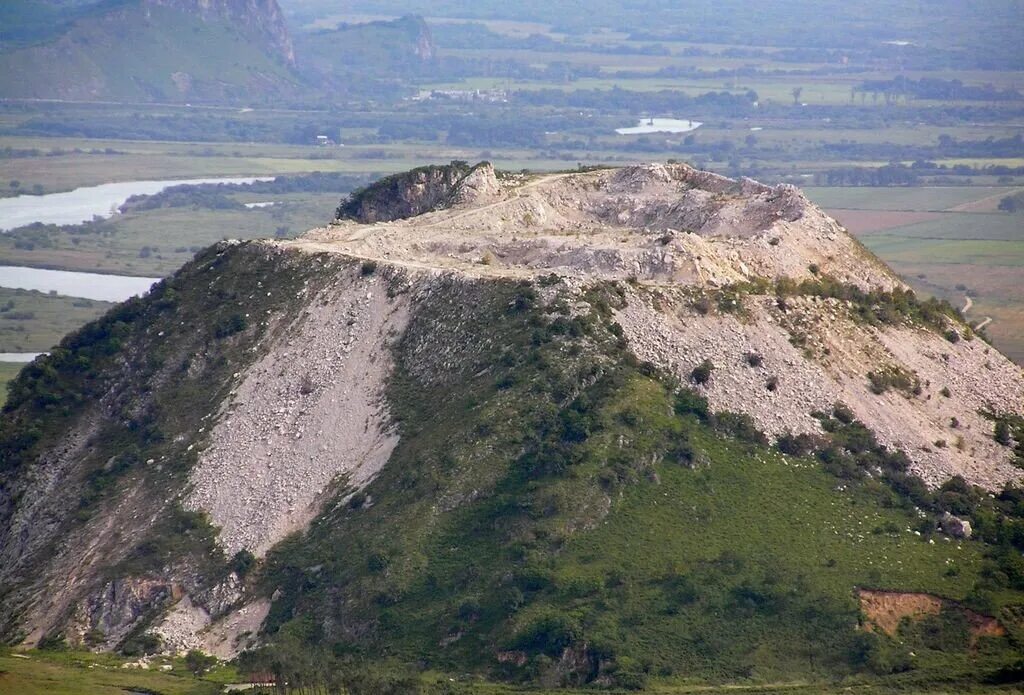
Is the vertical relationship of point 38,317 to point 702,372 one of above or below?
below

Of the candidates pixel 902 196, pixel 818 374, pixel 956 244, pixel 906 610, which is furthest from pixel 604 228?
pixel 902 196

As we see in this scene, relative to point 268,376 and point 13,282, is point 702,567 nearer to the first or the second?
point 268,376

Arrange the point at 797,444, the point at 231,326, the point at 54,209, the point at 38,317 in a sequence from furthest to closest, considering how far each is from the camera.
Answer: the point at 54,209
the point at 38,317
the point at 231,326
the point at 797,444

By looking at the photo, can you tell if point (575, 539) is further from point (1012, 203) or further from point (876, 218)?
point (1012, 203)

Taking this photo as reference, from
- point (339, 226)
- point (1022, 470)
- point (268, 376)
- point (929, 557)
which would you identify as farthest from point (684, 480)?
point (339, 226)

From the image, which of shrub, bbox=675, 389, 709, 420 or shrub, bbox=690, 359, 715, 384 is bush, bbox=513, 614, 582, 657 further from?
shrub, bbox=690, 359, 715, 384

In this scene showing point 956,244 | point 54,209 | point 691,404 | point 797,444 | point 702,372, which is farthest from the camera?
point 54,209

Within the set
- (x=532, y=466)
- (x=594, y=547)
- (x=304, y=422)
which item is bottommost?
(x=594, y=547)

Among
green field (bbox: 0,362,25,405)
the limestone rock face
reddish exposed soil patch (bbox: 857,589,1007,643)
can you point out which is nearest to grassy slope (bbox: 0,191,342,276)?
green field (bbox: 0,362,25,405)
